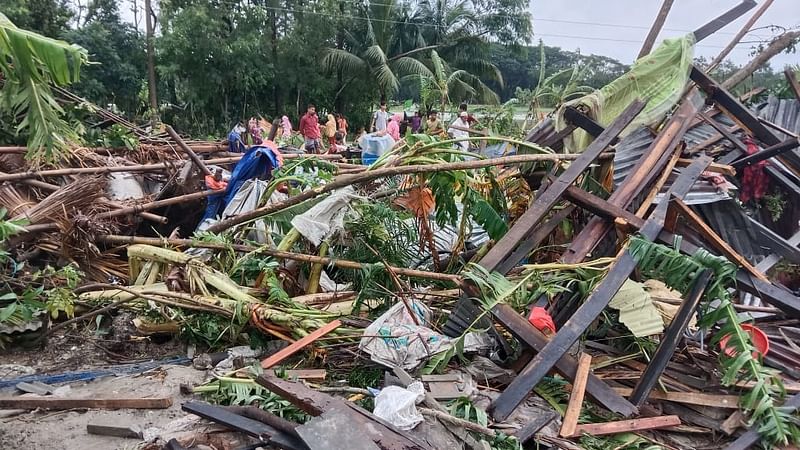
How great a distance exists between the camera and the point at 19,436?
2.95m

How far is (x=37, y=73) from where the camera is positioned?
2.83 meters

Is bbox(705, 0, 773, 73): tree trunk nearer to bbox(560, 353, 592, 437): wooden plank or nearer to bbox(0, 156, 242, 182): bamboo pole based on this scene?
bbox(560, 353, 592, 437): wooden plank

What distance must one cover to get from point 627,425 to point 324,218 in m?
2.68

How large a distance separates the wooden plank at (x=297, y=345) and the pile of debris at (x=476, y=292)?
0.07ft

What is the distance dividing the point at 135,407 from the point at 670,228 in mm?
3861

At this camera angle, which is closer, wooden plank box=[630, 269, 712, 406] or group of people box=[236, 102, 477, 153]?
wooden plank box=[630, 269, 712, 406]

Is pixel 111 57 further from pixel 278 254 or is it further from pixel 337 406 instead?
pixel 337 406

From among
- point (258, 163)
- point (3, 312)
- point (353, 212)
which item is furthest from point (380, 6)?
point (3, 312)

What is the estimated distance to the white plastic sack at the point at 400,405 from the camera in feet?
9.41

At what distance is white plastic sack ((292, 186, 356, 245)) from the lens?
4348 mm

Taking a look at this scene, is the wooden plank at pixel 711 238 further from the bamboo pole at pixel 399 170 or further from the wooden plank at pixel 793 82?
the wooden plank at pixel 793 82

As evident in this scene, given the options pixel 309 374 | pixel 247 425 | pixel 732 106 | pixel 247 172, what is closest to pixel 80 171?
pixel 247 172

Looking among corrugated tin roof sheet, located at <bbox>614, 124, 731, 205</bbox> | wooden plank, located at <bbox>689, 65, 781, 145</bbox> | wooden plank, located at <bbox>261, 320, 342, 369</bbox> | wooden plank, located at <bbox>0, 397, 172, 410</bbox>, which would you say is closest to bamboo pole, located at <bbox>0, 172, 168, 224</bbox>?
wooden plank, located at <bbox>0, 397, 172, 410</bbox>

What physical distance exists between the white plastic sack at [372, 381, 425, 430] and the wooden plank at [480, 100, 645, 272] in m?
1.09
